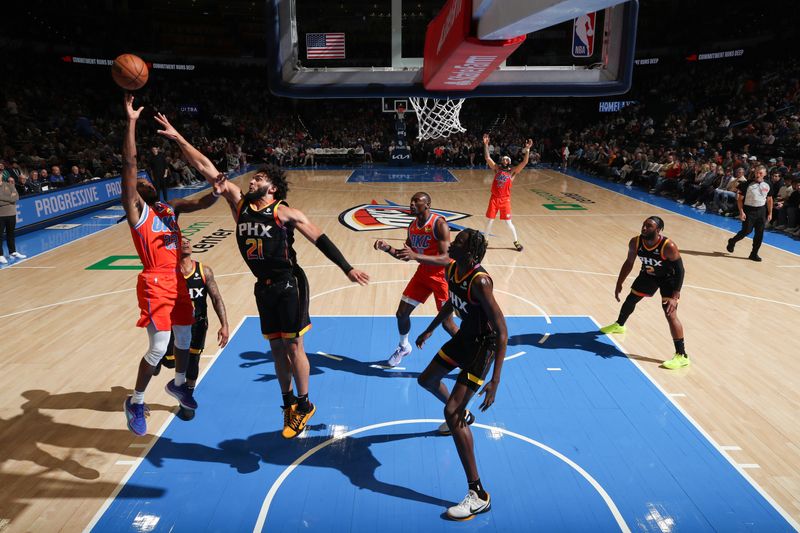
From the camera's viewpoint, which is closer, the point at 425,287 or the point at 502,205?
the point at 425,287

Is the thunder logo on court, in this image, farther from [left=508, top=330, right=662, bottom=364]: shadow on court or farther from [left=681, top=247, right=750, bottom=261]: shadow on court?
[left=508, top=330, right=662, bottom=364]: shadow on court

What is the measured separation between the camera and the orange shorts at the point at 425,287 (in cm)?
551

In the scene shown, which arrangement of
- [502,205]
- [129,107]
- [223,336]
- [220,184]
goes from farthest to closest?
1. [502,205]
2. [223,336]
3. [220,184]
4. [129,107]

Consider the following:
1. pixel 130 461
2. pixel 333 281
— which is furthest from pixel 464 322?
pixel 333 281

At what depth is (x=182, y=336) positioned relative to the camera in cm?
447

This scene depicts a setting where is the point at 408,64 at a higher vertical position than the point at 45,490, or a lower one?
higher

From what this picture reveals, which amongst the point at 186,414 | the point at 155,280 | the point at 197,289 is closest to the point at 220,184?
the point at 155,280

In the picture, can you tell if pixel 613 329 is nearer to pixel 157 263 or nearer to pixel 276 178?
pixel 276 178

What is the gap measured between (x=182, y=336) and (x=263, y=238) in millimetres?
1244

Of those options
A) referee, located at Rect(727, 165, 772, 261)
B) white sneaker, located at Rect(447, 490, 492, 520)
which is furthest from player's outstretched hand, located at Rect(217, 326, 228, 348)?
referee, located at Rect(727, 165, 772, 261)

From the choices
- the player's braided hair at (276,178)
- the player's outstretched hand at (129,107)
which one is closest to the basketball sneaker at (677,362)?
the player's braided hair at (276,178)

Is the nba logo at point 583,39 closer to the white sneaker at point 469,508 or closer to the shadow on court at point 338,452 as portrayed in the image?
the shadow on court at point 338,452

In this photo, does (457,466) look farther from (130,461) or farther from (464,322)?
(130,461)

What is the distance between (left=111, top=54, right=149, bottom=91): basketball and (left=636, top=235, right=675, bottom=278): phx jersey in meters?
4.93
